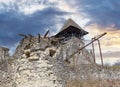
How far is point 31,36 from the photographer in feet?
20.3

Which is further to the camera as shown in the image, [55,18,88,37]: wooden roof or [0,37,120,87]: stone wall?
[55,18,88,37]: wooden roof

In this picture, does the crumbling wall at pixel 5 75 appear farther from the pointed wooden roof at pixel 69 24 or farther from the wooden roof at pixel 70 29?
the pointed wooden roof at pixel 69 24

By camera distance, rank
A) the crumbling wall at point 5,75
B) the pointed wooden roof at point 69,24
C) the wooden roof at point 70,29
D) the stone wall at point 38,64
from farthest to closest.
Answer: the pointed wooden roof at point 69,24, the wooden roof at point 70,29, the crumbling wall at point 5,75, the stone wall at point 38,64

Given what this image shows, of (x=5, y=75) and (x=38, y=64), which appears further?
(x=5, y=75)

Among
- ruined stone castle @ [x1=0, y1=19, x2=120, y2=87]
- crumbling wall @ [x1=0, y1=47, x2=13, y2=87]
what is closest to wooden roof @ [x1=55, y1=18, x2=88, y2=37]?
crumbling wall @ [x1=0, y1=47, x2=13, y2=87]

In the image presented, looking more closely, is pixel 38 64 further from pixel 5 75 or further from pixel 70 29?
pixel 70 29

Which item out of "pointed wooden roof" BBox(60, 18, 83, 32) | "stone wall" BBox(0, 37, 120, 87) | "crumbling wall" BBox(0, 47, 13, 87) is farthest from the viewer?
"pointed wooden roof" BBox(60, 18, 83, 32)

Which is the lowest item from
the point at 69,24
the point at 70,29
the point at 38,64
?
the point at 38,64

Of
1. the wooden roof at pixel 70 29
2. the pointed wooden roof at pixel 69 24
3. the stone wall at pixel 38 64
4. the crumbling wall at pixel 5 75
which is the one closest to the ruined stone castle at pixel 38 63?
the stone wall at pixel 38 64

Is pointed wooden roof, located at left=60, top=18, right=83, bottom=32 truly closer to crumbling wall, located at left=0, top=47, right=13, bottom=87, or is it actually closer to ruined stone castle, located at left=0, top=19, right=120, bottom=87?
crumbling wall, located at left=0, top=47, right=13, bottom=87

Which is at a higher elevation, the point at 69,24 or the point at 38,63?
the point at 69,24

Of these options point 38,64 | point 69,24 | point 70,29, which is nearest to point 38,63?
point 38,64

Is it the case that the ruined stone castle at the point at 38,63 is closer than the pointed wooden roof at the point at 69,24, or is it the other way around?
the ruined stone castle at the point at 38,63

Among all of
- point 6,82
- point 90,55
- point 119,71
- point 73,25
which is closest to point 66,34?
point 73,25
